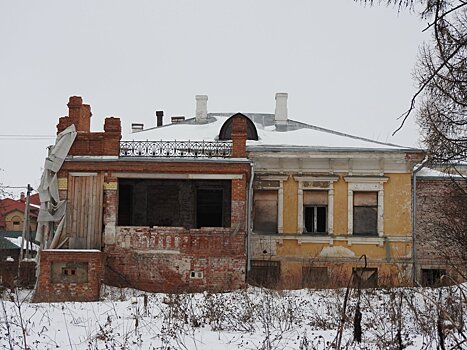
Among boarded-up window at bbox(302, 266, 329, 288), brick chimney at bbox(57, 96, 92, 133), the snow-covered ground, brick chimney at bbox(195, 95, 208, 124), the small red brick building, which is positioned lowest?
the snow-covered ground

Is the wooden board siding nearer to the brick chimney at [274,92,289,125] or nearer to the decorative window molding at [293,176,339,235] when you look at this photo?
the decorative window molding at [293,176,339,235]

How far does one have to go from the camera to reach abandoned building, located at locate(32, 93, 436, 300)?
63.7 ft

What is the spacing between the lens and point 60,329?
12133 millimetres

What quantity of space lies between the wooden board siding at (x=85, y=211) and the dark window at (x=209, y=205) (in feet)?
14.8

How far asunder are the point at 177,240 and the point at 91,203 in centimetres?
262

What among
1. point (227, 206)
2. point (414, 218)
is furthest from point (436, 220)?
point (227, 206)

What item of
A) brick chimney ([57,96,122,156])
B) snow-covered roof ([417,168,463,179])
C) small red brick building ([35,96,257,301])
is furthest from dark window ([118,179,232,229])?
snow-covered roof ([417,168,463,179])

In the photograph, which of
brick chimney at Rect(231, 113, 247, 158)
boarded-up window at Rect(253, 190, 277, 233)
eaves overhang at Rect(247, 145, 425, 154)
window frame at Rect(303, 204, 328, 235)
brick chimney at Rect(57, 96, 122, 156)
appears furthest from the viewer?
boarded-up window at Rect(253, 190, 277, 233)

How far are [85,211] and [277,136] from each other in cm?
824

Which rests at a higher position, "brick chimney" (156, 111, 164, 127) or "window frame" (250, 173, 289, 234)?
"brick chimney" (156, 111, 164, 127)

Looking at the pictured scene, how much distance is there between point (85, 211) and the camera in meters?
19.7

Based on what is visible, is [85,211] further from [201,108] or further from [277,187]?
[201,108]

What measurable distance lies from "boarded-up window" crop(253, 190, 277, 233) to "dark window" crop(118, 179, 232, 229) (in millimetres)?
1087

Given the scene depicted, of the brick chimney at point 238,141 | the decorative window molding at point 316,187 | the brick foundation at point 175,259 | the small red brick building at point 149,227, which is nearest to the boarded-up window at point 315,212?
the decorative window molding at point 316,187
